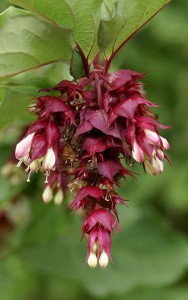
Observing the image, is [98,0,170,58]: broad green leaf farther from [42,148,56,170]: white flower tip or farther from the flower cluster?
[42,148,56,170]: white flower tip

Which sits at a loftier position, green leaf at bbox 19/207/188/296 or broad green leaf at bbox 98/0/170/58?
broad green leaf at bbox 98/0/170/58

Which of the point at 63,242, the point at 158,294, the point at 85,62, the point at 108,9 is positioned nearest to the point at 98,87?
the point at 85,62

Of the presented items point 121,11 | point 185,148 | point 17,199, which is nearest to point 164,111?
point 185,148

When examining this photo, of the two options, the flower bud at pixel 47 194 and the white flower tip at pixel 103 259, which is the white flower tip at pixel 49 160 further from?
the flower bud at pixel 47 194

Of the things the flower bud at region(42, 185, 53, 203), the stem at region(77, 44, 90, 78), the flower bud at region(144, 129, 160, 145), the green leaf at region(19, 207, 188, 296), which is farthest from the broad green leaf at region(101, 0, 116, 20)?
the green leaf at region(19, 207, 188, 296)

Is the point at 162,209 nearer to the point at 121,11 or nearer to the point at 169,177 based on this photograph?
the point at 169,177

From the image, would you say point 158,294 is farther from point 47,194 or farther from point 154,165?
point 154,165
